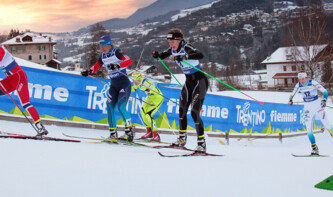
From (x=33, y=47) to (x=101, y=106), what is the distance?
76694 mm

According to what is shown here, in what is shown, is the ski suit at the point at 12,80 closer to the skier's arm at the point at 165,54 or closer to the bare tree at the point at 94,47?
the skier's arm at the point at 165,54

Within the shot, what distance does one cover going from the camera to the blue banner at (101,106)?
8.92 m

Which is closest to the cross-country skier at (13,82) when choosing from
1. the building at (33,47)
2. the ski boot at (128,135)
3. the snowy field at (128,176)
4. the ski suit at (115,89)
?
the snowy field at (128,176)

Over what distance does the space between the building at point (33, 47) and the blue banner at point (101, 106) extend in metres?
71.4

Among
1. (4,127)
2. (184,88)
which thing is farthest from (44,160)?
(4,127)

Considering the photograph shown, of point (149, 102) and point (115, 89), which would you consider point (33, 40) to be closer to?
point (149, 102)

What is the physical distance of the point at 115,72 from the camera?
6578 mm

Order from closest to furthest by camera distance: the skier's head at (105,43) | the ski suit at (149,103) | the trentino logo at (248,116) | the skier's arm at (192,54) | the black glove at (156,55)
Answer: the skier's arm at (192,54) → the black glove at (156,55) → the skier's head at (105,43) → the ski suit at (149,103) → the trentino logo at (248,116)

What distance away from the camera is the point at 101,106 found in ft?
32.7

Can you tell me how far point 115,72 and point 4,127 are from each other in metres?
3.42

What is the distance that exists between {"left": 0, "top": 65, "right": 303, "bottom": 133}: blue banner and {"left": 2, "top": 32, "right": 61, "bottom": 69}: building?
7138 centimetres

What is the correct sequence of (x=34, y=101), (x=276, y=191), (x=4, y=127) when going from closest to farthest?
(x=276, y=191) < (x=4, y=127) < (x=34, y=101)

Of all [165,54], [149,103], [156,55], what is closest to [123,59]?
[156,55]

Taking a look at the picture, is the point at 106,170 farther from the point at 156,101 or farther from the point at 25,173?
the point at 156,101
